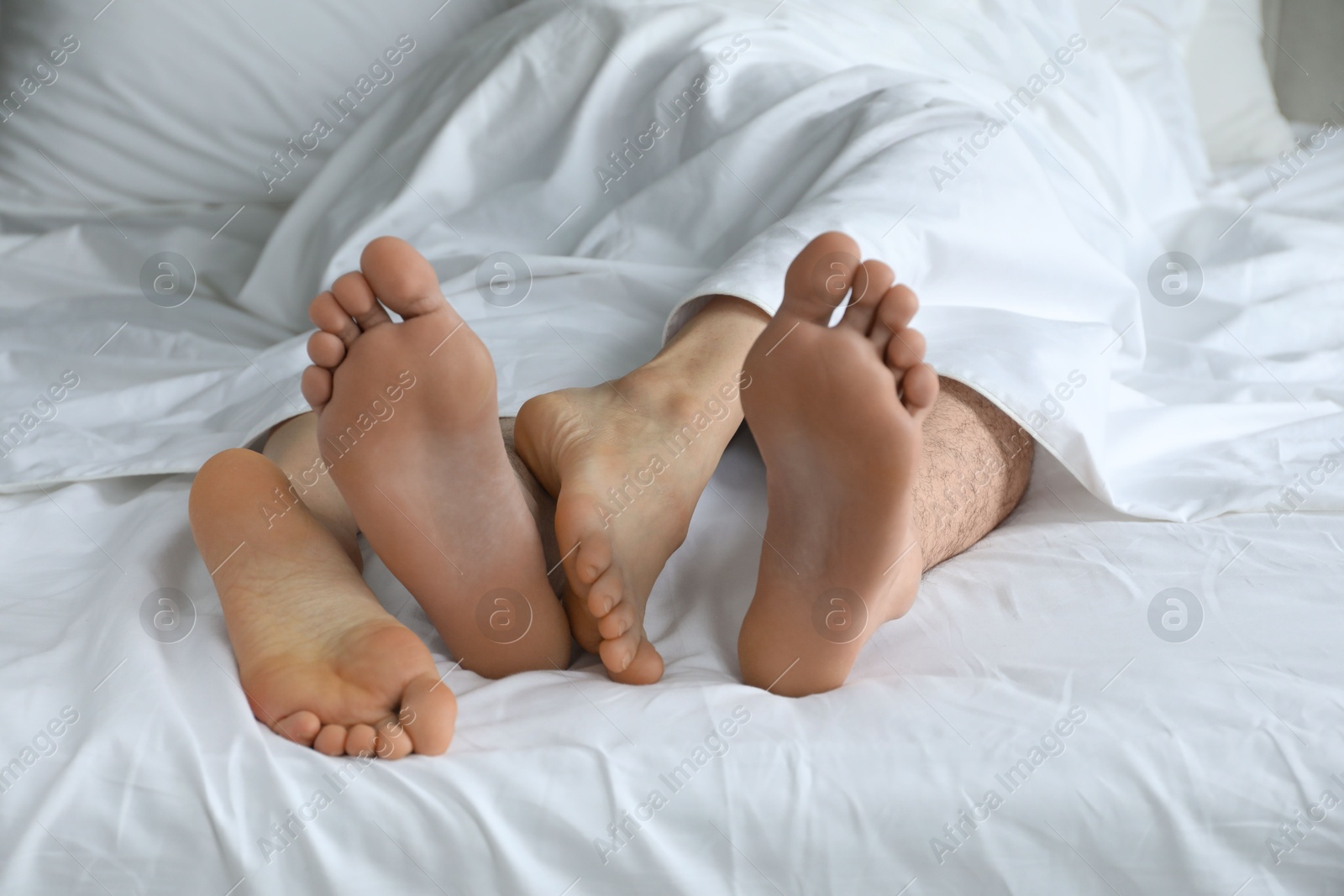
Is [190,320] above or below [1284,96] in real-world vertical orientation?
above

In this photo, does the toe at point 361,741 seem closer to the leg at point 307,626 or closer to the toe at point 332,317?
the leg at point 307,626

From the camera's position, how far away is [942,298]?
88 cm

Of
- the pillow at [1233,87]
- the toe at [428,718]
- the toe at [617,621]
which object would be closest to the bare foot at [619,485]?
the toe at [617,621]

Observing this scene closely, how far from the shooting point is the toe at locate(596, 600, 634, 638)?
0.63 m

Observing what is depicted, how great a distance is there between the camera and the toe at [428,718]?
556mm

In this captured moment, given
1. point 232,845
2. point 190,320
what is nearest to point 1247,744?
point 232,845

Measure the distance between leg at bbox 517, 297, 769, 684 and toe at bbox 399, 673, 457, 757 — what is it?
0.11 m

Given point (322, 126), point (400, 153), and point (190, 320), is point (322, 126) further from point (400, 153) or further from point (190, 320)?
point (190, 320)

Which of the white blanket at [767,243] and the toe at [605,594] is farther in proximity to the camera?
the white blanket at [767,243]

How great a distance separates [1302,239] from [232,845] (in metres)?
1.28

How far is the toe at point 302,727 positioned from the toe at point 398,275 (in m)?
0.25

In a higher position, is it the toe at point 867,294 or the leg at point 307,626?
the toe at point 867,294

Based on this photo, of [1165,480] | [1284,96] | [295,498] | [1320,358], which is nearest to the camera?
[295,498]

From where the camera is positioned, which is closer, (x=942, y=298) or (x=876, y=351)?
(x=876, y=351)
